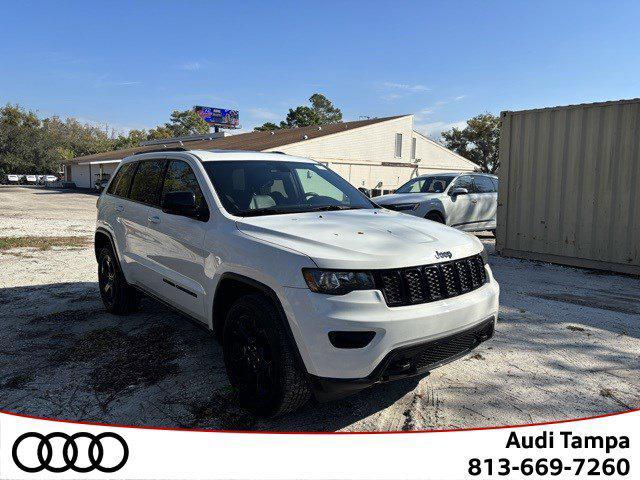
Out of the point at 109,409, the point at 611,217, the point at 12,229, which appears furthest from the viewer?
the point at 12,229

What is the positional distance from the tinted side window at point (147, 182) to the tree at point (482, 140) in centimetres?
4903

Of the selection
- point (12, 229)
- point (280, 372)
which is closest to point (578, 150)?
point (280, 372)

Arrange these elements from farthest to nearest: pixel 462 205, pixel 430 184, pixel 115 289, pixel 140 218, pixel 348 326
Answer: pixel 430 184 → pixel 462 205 → pixel 115 289 → pixel 140 218 → pixel 348 326

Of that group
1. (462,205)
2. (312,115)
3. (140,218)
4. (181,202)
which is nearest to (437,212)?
(462,205)

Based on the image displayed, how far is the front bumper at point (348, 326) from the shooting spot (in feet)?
8.76

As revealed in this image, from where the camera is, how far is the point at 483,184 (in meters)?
12.3

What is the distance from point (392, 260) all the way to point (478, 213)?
9541 mm

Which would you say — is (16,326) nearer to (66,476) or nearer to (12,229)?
(66,476)

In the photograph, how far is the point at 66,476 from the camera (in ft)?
8.66

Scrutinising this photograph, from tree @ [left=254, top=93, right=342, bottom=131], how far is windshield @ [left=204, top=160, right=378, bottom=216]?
64053mm

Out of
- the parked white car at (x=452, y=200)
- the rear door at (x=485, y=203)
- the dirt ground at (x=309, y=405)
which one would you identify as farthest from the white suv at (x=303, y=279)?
the rear door at (x=485, y=203)

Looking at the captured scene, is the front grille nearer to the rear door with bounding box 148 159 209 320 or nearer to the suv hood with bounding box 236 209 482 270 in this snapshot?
the suv hood with bounding box 236 209 482 270

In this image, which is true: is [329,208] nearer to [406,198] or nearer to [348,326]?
[348,326]

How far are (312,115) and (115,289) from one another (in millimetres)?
69957
